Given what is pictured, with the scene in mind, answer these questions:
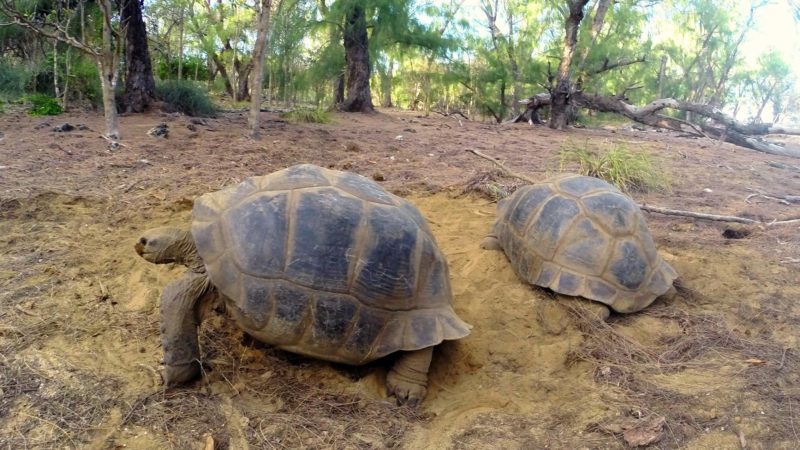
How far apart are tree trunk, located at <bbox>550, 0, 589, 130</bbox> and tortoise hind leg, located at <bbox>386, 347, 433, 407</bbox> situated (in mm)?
12319

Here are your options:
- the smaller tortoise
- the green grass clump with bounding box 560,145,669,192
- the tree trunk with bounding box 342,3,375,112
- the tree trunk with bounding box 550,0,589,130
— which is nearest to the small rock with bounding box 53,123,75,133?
the smaller tortoise

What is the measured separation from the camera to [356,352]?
2803 mm

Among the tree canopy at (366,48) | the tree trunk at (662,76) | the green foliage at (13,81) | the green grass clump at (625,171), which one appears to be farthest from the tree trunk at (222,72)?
the tree trunk at (662,76)

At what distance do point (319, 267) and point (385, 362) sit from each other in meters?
0.82

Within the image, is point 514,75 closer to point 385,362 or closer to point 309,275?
point 385,362

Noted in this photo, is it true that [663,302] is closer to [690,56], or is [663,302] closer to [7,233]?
[7,233]

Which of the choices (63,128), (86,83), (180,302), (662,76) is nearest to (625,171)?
(180,302)

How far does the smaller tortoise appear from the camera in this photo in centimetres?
405

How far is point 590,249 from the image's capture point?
13.5 feet

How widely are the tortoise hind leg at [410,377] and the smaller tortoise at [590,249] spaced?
156 cm

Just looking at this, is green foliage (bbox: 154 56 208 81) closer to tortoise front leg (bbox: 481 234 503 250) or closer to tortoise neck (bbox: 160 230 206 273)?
tortoise front leg (bbox: 481 234 503 250)

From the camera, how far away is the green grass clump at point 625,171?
7117 millimetres

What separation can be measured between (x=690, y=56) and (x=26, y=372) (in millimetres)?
39204

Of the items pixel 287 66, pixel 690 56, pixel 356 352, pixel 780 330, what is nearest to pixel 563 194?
pixel 780 330
